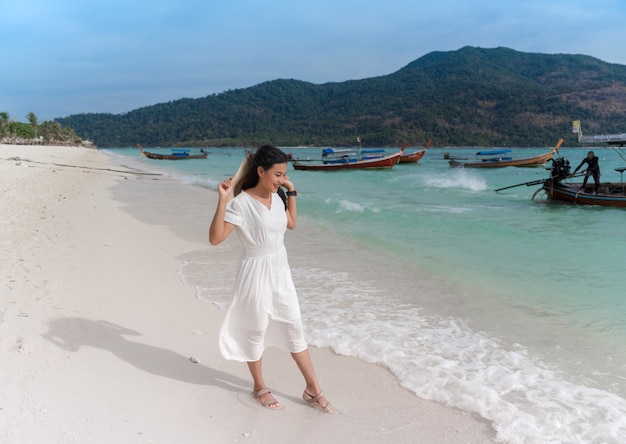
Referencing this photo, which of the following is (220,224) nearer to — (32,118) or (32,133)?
(32,133)

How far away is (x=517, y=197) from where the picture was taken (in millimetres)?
22531

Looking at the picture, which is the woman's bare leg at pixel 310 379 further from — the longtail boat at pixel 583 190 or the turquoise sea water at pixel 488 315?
the longtail boat at pixel 583 190

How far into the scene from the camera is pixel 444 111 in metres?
137

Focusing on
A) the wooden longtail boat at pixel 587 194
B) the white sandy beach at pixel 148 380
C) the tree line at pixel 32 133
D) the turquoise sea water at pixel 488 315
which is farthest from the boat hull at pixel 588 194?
the tree line at pixel 32 133

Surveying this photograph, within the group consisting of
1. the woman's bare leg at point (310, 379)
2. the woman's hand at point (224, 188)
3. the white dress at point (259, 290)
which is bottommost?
the woman's bare leg at point (310, 379)

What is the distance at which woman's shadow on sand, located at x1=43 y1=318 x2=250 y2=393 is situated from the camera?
3477 millimetres

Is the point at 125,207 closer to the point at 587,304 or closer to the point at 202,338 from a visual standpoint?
the point at 202,338

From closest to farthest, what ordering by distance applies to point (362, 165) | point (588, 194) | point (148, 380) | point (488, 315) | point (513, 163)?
1. point (148, 380)
2. point (488, 315)
3. point (588, 194)
4. point (362, 165)
5. point (513, 163)

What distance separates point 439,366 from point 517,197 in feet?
67.5

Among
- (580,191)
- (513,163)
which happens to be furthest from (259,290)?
(513,163)

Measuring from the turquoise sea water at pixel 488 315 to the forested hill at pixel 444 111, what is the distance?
11366cm

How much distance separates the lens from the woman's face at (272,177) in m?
3.04

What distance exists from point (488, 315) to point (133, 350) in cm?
369

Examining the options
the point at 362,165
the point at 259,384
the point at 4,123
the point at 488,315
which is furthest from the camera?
the point at 4,123
